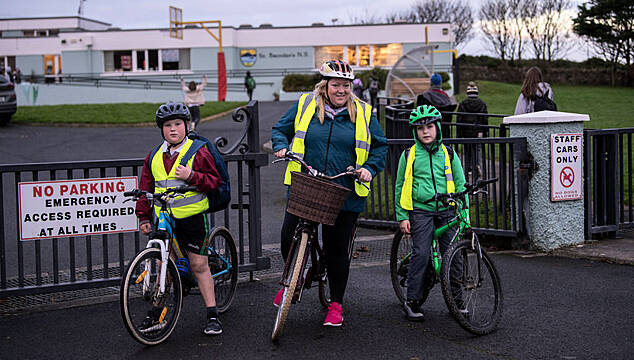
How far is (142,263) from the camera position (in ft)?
16.0

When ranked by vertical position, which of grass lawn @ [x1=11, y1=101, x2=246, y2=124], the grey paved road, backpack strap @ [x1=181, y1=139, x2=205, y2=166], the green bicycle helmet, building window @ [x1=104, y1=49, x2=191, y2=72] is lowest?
the grey paved road

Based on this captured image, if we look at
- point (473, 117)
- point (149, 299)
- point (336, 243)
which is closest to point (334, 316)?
point (336, 243)

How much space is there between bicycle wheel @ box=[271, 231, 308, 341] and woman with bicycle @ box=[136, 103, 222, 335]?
543 mm

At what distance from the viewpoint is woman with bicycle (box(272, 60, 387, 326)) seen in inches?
208

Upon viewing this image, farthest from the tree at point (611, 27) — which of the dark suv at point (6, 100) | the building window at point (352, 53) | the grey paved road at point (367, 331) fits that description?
the grey paved road at point (367, 331)

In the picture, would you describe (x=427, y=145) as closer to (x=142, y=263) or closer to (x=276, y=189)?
(x=142, y=263)

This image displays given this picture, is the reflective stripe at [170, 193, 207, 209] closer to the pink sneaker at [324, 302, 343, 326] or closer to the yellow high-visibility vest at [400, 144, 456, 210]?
the pink sneaker at [324, 302, 343, 326]

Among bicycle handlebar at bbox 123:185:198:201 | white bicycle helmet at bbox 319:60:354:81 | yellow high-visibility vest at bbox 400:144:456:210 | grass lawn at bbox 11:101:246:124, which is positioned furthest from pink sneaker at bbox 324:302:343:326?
grass lawn at bbox 11:101:246:124

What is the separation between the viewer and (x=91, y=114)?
2916cm

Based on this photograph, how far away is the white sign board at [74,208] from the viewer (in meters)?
6.01

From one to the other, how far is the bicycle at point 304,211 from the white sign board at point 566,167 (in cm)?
369

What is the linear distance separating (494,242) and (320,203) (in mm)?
4351

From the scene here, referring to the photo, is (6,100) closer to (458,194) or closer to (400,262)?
(400,262)

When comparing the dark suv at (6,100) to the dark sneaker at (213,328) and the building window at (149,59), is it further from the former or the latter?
the building window at (149,59)
